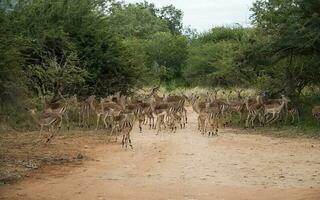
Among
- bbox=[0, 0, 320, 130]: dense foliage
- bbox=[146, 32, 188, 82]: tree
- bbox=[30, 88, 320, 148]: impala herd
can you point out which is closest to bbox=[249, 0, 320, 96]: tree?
bbox=[0, 0, 320, 130]: dense foliage

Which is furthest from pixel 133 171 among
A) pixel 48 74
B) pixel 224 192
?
pixel 48 74

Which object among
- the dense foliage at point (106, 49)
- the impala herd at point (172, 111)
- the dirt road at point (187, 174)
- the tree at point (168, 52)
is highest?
the tree at point (168, 52)

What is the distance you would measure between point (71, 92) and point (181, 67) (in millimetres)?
34604

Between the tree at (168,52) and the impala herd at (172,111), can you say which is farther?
the tree at (168,52)

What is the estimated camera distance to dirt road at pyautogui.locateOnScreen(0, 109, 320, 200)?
10.6 metres

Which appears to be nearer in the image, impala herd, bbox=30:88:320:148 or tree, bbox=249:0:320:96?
impala herd, bbox=30:88:320:148

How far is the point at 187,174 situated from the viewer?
Result: 12.5 meters

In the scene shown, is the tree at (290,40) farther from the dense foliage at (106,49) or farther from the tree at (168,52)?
the tree at (168,52)

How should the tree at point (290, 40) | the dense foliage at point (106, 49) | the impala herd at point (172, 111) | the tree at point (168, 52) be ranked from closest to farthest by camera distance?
1. the impala herd at point (172, 111)
2. the tree at point (290, 40)
3. the dense foliage at point (106, 49)
4. the tree at point (168, 52)

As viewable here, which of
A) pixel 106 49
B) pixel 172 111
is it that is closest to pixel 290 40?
pixel 172 111

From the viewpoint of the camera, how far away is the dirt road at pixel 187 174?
10.6 m

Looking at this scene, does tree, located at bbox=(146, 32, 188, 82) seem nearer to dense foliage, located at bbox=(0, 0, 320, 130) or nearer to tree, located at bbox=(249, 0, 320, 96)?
dense foliage, located at bbox=(0, 0, 320, 130)

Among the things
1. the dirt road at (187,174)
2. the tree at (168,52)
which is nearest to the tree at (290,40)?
the dirt road at (187,174)

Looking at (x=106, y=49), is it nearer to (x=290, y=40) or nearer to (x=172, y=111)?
(x=172, y=111)
